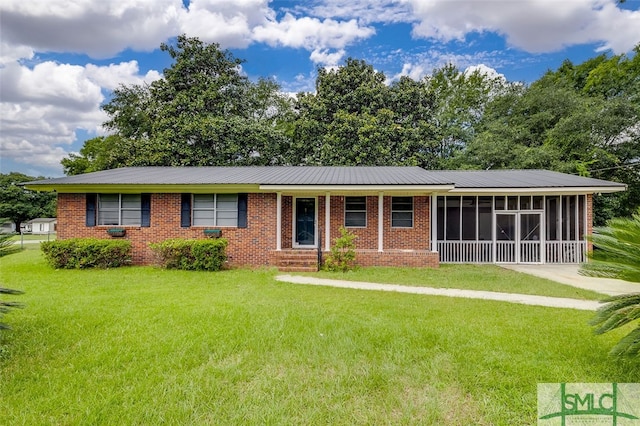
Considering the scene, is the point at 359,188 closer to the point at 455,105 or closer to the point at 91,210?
the point at 91,210

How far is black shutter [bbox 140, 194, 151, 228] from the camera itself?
1127cm

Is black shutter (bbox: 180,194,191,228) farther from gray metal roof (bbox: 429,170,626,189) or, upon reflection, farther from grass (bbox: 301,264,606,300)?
gray metal roof (bbox: 429,170,626,189)

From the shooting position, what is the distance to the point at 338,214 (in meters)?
12.0

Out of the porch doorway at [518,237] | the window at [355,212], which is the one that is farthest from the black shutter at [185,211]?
the porch doorway at [518,237]

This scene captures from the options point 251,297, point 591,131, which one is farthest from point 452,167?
point 251,297

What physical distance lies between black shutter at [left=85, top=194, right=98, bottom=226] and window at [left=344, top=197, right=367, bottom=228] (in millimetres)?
8869

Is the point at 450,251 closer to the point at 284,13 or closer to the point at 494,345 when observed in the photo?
the point at 494,345

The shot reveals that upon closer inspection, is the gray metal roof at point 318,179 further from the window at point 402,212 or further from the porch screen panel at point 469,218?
the window at point 402,212

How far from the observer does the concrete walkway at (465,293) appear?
621 cm

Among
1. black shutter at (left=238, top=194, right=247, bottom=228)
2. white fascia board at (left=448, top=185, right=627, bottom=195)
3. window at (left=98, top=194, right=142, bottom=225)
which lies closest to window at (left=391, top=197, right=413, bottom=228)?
white fascia board at (left=448, top=185, right=627, bottom=195)

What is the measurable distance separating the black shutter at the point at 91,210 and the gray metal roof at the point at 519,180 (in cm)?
1286

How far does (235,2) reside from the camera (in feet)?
35.4

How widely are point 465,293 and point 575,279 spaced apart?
4076 millimetres
